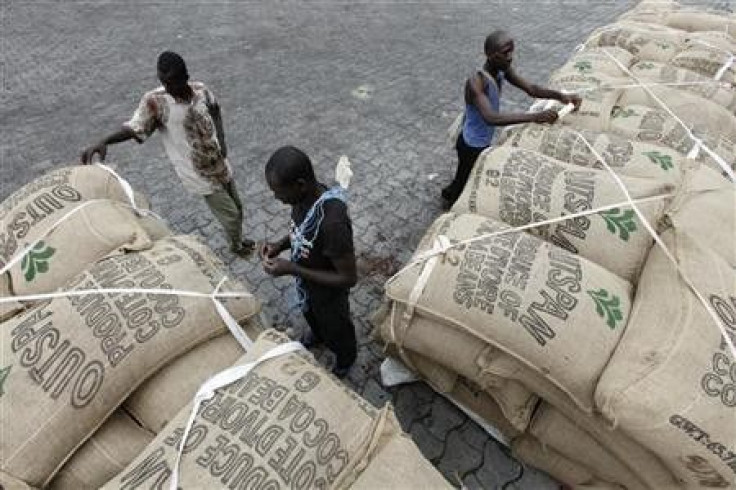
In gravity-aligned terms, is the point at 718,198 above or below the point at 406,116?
above

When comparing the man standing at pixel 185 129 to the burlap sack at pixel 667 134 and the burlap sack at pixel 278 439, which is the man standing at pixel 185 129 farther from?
the burlap sack at pixel 667 134


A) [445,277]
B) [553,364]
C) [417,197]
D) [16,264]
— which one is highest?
[16,264]

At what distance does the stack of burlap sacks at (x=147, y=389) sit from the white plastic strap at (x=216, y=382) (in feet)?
0.08

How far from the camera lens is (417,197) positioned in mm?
5043

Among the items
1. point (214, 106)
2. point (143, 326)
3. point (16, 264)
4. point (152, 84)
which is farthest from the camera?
point (152, 84)

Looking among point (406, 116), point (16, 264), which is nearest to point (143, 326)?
point (16, 264)

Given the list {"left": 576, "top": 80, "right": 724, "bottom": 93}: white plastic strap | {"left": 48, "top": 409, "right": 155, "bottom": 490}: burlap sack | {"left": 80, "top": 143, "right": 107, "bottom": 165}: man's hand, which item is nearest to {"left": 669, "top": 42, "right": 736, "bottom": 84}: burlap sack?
{"left": 576, "top": 80, "right": 724, "bottom": 93}: white plastic strap

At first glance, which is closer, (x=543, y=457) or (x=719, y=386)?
(x=719, y=386)

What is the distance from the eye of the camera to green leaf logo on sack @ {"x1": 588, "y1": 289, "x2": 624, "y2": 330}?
2.26 m

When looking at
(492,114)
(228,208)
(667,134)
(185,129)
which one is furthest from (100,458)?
(667,134)

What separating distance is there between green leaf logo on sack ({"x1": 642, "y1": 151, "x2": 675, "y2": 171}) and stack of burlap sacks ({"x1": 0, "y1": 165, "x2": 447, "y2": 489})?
215 cm

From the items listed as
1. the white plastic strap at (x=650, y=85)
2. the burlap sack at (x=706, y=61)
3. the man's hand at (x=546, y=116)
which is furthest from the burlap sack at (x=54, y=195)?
the burlap sack at (x=706, y=61)

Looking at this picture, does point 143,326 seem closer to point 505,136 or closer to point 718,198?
point 505,136

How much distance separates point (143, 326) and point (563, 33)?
26.5ft
